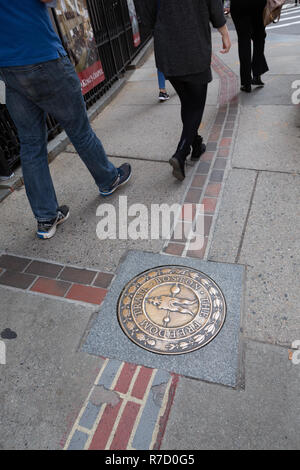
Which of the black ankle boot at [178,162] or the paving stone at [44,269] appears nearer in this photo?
the paving stone at [44,269]

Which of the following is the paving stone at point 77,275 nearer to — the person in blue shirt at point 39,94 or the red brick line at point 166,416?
the person in blue shirt at point 39,94

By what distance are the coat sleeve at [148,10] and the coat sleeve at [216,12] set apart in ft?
1.43

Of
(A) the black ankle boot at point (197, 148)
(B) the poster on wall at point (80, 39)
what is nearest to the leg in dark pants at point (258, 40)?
(A) the black ankle boot at point (197, 148)

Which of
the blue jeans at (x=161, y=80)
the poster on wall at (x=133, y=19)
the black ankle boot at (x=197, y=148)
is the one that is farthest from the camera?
the poster on wall at (x=133, y=19)

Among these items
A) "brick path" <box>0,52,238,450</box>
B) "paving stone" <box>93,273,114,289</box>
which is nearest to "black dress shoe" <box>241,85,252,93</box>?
"brick path" <box>0,52,238,450</box>

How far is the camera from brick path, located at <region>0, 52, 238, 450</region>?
1481 mm

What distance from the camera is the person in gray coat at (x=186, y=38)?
7.92ft

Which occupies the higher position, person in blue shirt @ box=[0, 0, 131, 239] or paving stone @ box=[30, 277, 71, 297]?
person in blue shirt @ box=[0, 0, 131, 239]

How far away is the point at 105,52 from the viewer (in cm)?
565

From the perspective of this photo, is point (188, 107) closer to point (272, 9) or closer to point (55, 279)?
point (55, 279)

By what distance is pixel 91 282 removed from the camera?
2248mm

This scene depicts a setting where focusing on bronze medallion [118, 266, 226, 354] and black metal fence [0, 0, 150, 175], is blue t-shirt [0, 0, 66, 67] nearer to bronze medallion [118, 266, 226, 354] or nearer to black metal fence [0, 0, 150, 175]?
black metal fence [0, 0, 150, 175]

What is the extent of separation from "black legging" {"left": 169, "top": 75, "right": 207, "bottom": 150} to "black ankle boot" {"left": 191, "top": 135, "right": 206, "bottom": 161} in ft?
1.15

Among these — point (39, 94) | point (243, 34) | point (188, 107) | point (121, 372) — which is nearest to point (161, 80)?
point (243, 34)
